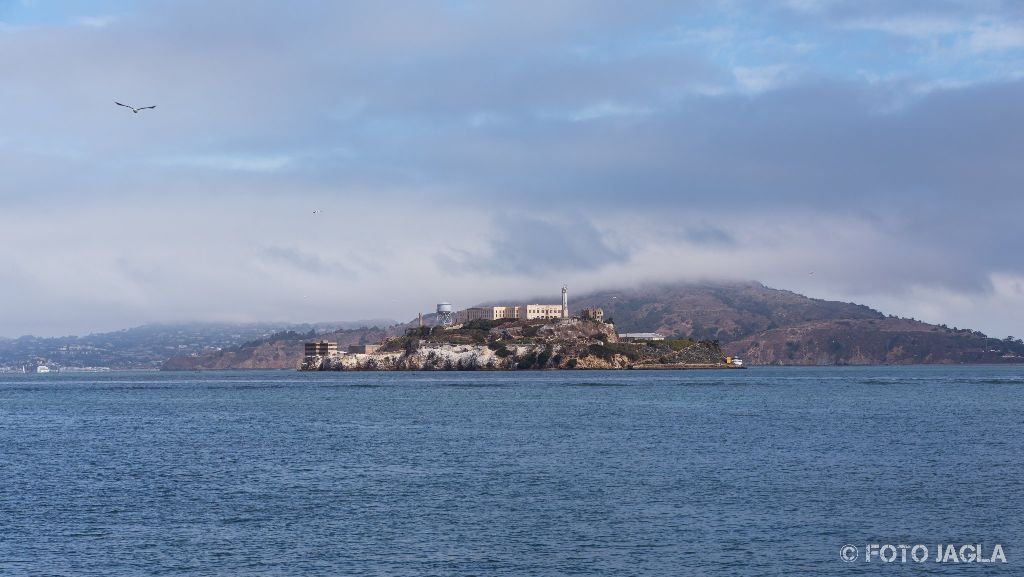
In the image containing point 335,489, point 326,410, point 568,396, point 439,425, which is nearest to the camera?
point 335,489

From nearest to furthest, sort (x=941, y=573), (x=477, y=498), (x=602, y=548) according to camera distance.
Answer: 1. (x=941, y=573)
2. (x=602, y=548)
3. (x=477, y=498)

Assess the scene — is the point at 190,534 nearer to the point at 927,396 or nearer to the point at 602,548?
the point at 602,548

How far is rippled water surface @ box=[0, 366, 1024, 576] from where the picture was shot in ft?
129

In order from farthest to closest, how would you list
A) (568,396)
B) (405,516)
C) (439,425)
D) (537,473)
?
(568,396)
(439,425)
(537,473)
(405,516)

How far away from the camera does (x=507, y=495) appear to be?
5262 cm

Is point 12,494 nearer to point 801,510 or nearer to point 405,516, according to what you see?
point 405,516

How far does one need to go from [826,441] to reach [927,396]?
267ft

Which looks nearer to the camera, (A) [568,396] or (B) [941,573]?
(B) [941,573]

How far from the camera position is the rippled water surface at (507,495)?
129 ft

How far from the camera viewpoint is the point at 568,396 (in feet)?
488

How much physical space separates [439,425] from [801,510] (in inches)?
2054

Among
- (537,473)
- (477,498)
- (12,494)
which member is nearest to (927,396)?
(537,473)

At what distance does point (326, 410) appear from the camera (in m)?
122

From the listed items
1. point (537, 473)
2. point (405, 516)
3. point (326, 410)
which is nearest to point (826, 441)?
point (537, 473)
